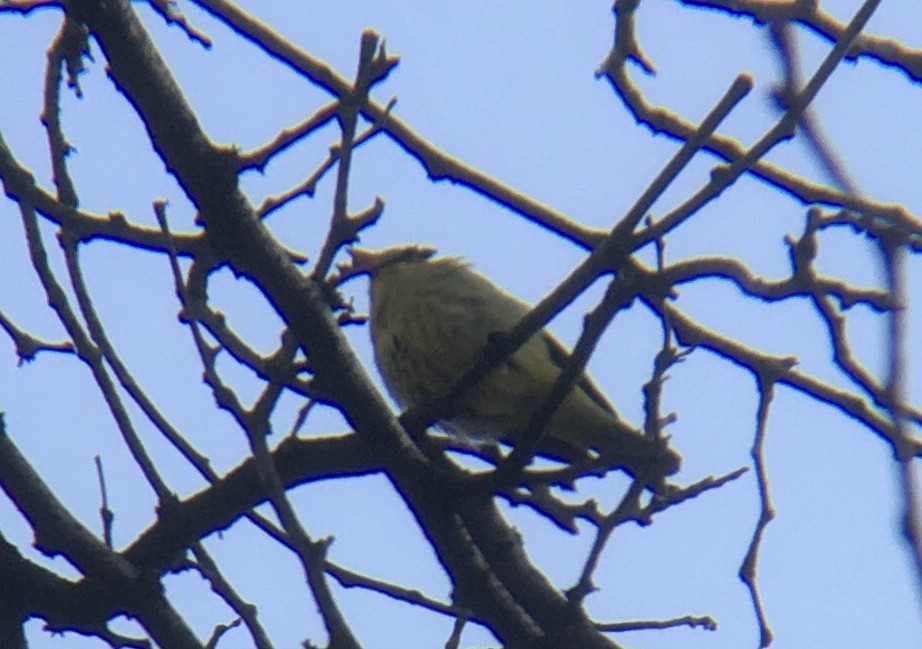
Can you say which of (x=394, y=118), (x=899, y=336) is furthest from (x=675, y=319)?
(x=899, y=336)

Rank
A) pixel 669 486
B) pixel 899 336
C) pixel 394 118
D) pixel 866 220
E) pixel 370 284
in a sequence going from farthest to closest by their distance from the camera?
pixel 370 284 → pixel 394 118 → pixel 669 486 → pixel 866 220 → pixel 899 336

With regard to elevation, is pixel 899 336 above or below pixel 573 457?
below

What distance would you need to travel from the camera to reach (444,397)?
10.6ft

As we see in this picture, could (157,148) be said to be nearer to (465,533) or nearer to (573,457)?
(465,533)

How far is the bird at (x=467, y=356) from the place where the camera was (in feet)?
16.9

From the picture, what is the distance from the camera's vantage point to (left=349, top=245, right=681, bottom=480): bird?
5.16 meters

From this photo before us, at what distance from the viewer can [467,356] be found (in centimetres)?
550

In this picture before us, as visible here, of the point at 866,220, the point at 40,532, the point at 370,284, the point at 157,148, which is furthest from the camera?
the point at 370,284

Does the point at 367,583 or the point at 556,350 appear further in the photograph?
the point at 556,350

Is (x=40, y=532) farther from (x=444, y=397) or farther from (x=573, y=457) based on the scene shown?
(x=573, y=457)

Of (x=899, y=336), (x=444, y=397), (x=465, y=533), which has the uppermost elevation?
(x=444, y=397)

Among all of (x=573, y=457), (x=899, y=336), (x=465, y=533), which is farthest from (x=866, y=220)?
(x=573, y=457)

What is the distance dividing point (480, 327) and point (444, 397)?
7.58ft

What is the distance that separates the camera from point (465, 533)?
129 inches
